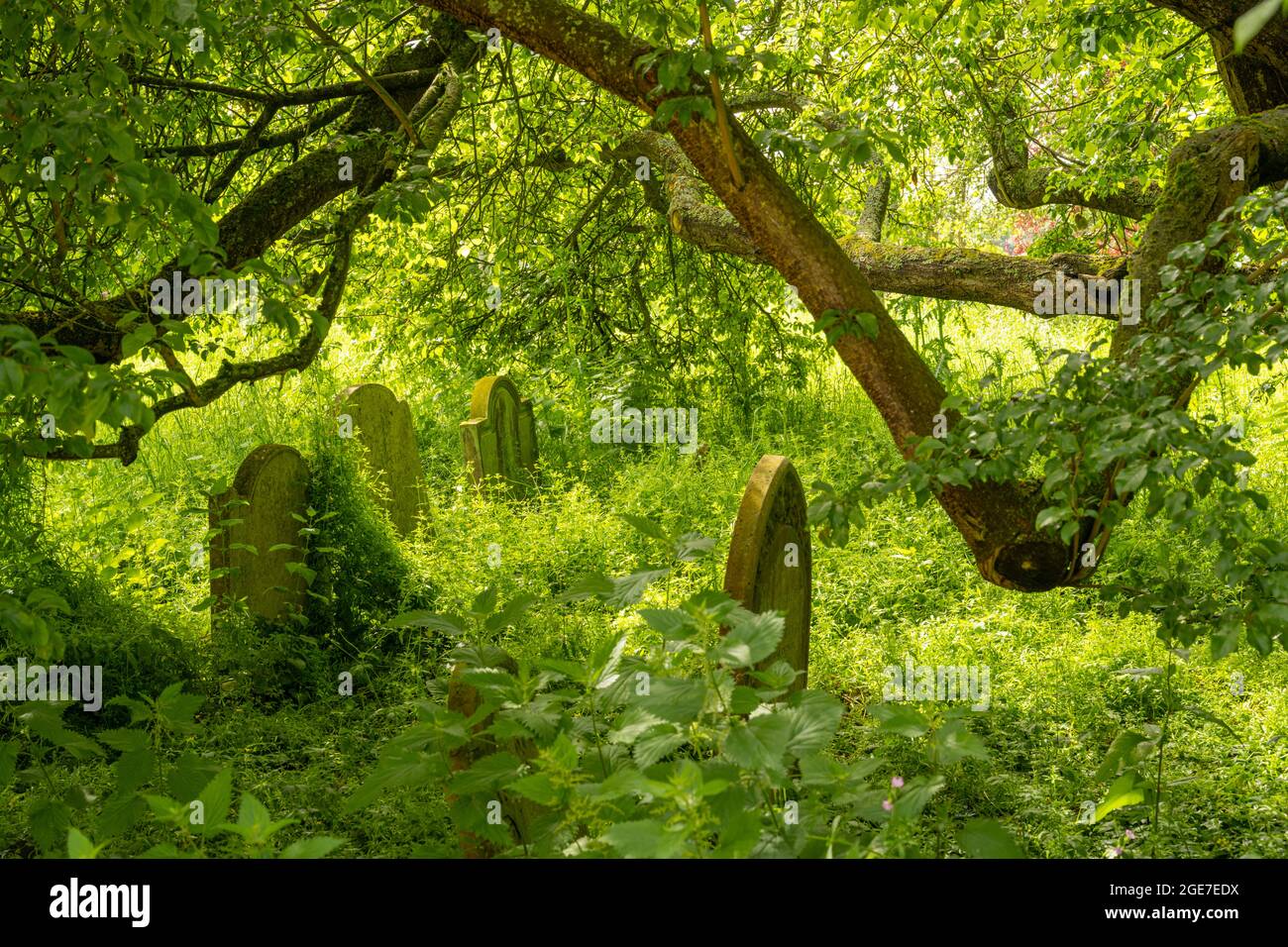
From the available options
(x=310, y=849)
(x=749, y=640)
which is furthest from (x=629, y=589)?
(x=310, y=849)

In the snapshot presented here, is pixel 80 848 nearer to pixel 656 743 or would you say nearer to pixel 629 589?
pixel 656 743

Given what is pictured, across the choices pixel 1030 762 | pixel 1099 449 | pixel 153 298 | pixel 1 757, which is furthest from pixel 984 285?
pixel 1 757

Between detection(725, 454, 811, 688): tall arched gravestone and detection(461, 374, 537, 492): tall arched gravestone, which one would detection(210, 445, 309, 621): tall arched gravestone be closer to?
detection(461, 374, 537, 492): tall arched gravestone

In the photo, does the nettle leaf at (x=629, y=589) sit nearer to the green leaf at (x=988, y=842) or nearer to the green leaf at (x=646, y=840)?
the green leaf at (x=646, y=840)

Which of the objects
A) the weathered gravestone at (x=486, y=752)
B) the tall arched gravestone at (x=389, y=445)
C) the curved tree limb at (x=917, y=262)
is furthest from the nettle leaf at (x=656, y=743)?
the tall arched gravestone at (x=389, y=445)

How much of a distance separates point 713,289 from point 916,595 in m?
3.90

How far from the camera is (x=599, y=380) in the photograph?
9.54 metres

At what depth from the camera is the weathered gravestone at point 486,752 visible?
286 cm

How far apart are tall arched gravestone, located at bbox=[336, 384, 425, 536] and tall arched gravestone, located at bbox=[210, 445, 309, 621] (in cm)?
83

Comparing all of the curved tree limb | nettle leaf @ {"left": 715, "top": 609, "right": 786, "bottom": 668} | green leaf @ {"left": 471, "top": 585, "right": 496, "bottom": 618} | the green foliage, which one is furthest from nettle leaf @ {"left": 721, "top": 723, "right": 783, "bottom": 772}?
the curved tree limb

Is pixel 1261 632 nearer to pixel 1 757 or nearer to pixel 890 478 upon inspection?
pixel 890 478

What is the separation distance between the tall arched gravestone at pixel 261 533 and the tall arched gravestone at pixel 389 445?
830 mm

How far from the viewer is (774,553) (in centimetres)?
418

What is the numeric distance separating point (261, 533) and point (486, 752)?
3389 millimetres
